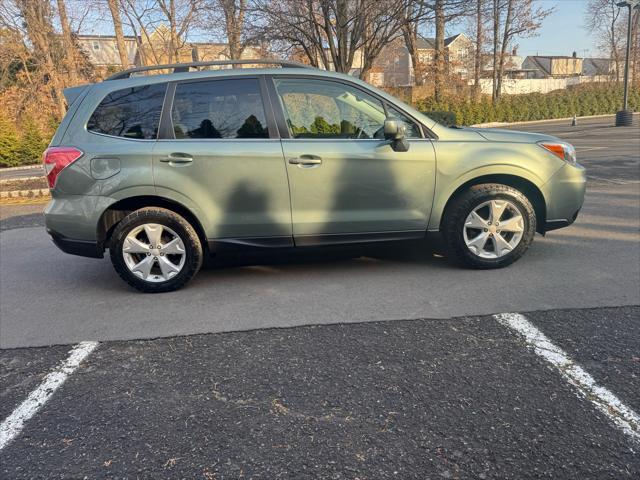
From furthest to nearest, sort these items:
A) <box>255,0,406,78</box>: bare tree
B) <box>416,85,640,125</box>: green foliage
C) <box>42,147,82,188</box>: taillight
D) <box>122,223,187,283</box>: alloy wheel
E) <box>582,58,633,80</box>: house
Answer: <box>582,58,633,80</box>: house
<box>416,85,640,125</box>: green foliage
<box>255,0,406,78</box>: bare tree
<box>122,223,187,283</box>: alloy wheel
<box>42,147,82,188</box>: taillight

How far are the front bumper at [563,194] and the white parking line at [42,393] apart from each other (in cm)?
397

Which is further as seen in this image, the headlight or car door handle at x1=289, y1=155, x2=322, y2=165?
the headlight

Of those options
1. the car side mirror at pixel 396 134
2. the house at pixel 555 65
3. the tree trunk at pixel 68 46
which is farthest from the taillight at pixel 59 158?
the house at pixel 555 65

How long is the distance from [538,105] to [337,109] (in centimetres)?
3548

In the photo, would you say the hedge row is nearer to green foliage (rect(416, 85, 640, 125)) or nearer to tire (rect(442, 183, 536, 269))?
green foliage (rect(416, 85, 640, 125))

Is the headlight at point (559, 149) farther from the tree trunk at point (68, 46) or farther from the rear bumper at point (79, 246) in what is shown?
the tree trunk at point (68, 46)

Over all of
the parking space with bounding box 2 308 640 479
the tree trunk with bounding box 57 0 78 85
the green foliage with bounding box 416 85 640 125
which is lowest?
the parking space with bounding box 2 308 640 479

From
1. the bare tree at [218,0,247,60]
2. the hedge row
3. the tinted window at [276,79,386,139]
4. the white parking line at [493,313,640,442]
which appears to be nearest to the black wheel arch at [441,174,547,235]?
the tinted window at [276,79,386,139]

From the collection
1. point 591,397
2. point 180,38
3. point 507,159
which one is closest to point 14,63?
point 180,38

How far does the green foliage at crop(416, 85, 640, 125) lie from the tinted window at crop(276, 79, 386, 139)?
26.6 m

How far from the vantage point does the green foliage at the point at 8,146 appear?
20.2 m

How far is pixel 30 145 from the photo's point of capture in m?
20.8

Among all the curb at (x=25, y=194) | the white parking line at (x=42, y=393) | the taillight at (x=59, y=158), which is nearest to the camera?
the white parking line at (x=42, y=393)

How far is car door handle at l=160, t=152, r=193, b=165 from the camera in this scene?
4.18 meters
